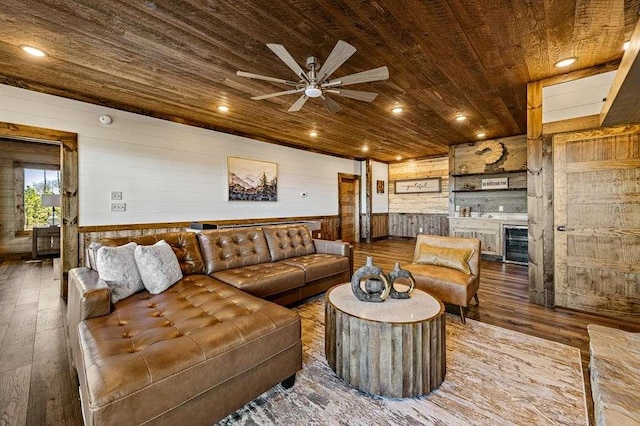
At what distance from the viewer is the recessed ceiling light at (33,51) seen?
2.54m

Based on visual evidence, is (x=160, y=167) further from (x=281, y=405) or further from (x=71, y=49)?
(x=281, y=405)

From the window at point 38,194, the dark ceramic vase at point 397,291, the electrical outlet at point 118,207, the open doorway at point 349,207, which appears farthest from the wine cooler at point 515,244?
the window at point 38,194

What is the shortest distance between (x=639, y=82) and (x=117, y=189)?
5.10 metres

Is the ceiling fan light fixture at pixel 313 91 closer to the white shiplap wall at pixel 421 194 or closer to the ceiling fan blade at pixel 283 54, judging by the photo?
the ceiling fan blade at pixel 283 54

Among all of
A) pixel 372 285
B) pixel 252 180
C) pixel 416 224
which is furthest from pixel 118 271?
pixel 416 224

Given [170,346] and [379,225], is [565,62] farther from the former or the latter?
[379,225]

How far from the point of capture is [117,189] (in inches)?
157

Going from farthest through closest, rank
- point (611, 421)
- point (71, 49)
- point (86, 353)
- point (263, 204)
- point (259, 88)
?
point (263, 204), point (259, 88), point (71, 49), point (86, 353), point (611, 421)

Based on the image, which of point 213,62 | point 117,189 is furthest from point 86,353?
point 117,189

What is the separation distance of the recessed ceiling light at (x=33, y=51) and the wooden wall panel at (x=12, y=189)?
16.4ft

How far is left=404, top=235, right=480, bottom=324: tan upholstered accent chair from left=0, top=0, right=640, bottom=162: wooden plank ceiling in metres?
1.94

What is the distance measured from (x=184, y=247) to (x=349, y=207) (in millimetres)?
5958

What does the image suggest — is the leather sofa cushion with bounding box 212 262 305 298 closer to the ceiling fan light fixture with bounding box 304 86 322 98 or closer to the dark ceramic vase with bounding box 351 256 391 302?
the dark ceramic vase with bounding box 351 256 391 302

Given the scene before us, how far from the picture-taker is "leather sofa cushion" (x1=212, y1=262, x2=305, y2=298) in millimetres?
2588
